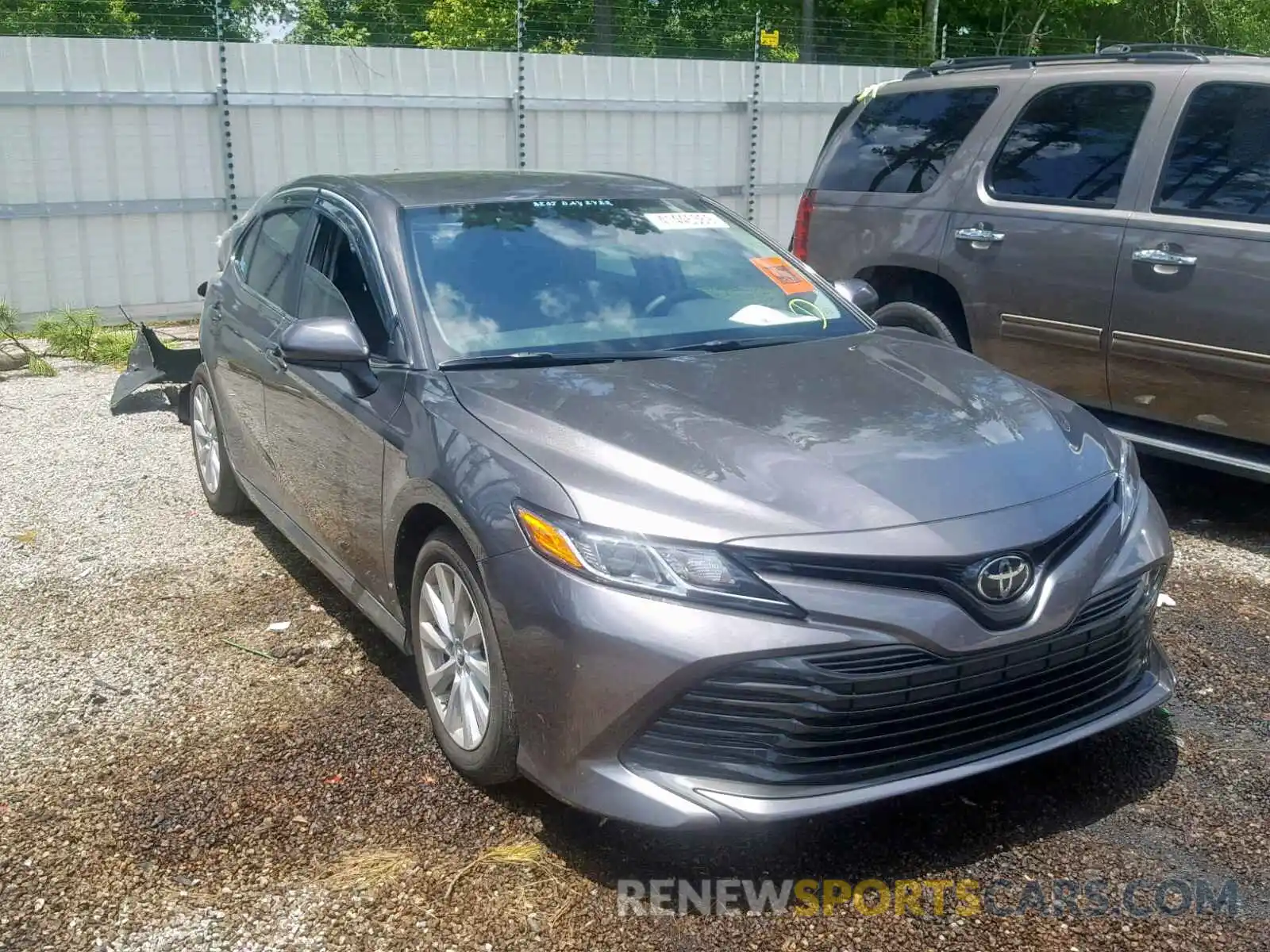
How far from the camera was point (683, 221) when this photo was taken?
4.75 metres

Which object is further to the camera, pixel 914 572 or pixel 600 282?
pixel 600 282

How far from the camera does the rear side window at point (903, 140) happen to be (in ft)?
21.5

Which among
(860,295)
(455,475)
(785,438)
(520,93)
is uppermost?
(520,93)

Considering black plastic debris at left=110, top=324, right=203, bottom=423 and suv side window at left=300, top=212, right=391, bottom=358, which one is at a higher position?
suv side window at left=300, top=212, right=391, bottom=358

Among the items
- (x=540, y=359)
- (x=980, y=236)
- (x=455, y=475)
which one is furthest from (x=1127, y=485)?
(x=980, y=236)

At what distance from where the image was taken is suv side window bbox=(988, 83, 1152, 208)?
19.0ft

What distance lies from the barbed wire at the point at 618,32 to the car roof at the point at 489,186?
8867mm

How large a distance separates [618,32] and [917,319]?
1890cm

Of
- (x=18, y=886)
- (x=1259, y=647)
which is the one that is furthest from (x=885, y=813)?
(x=18, y=886)

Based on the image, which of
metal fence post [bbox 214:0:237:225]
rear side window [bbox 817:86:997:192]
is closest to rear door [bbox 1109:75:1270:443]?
rear side window [bbox 817:86:997:192]

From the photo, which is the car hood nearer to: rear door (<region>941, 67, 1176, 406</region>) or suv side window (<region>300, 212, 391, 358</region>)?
suv side window (<region>300, 212, 391, 358</region>)

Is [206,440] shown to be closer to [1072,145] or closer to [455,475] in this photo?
[455,475]

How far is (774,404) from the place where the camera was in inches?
140

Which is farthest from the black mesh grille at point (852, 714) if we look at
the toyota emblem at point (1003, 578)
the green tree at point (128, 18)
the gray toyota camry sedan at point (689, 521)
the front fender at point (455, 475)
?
the green tree at point (128, 18)
